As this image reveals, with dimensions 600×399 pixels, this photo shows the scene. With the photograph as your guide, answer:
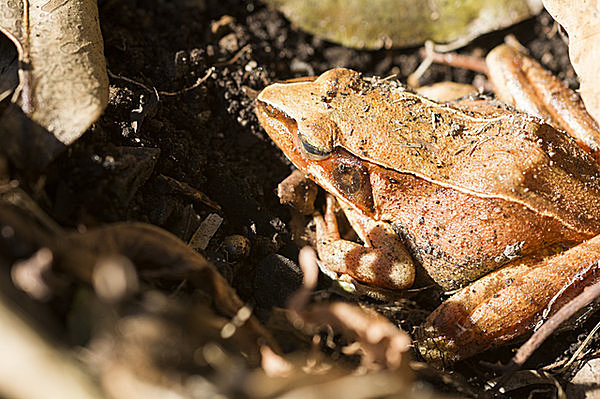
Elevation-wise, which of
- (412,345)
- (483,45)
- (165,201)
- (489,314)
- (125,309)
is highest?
(483,45)

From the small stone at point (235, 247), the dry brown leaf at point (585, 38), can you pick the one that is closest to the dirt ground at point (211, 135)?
the small stone at point (235, 247)

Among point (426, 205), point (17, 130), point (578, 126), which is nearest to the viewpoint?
point (17, 130)

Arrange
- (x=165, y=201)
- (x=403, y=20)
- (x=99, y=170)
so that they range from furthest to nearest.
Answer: (x=403, y=20)
(x=165, y=201)
(x=99, y=170)

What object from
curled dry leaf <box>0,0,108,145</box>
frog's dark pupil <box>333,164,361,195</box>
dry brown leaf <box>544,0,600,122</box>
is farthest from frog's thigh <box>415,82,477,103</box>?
curled dry leaf <box>0,0,108,145</box>

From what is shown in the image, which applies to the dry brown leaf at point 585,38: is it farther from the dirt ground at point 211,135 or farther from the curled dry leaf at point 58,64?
the curled dry leaf at point 58,64

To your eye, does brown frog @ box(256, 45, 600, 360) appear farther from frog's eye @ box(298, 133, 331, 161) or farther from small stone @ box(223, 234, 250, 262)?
small stone @ box(223, 234, 250, 262)

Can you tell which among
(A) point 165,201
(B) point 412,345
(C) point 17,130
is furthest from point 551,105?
(C) point 17,130

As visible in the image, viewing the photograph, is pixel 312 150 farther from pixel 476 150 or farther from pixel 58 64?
pixel 58 64

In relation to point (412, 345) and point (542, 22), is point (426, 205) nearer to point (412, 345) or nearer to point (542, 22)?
point (412, 345)
